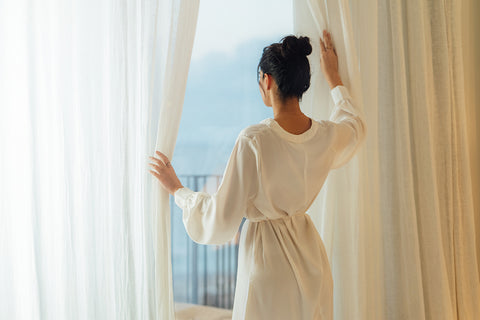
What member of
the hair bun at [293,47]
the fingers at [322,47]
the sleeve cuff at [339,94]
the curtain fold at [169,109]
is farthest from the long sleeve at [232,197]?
the fingers at [322,47]

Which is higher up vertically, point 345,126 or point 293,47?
point 293,47

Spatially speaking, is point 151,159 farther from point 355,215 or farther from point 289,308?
point 355,215

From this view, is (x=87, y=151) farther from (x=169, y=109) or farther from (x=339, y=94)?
(x=339, y=94)

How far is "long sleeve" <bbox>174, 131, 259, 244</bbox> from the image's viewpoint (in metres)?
1.31

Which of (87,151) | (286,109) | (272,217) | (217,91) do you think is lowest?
(272,217)

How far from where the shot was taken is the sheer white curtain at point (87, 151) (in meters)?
1.33

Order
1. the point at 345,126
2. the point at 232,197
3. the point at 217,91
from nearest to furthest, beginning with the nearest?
1. the point at 232,197
2. the point at 345,126
3. the point at 217,91

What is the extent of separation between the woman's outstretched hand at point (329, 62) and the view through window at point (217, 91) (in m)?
0.25

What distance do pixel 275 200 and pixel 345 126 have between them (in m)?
0.43

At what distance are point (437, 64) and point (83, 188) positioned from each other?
1791 millimetres

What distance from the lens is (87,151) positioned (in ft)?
4.56

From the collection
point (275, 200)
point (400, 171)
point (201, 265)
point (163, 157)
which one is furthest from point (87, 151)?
point (400, 171)

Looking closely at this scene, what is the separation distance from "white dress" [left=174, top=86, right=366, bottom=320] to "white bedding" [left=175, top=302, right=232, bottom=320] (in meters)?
0.48

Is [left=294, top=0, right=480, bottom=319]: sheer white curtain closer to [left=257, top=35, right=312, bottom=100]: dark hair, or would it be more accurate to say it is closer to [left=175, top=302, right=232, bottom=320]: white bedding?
[left=257, top=35, right=312, bottom=100]: dark hair
